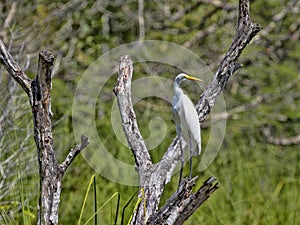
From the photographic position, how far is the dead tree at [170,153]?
1322mm

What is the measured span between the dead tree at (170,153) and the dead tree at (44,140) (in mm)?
168

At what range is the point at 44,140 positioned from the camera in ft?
4.50

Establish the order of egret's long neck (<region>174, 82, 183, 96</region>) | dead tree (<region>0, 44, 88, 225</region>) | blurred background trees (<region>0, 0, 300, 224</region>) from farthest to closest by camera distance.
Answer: blurred background trees (<region>0, 0, 300, 224</region>), dead tree (<region>0, 44, 88, 225</region>), egret's long neck (<region>174, 82, 183, 96</region>)

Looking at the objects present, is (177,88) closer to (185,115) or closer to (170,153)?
(185,115)

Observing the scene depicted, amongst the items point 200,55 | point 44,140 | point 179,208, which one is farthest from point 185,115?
point 200,55

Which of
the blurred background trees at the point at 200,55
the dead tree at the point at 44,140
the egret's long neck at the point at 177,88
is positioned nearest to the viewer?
the egret's long neck at the point at 177,88

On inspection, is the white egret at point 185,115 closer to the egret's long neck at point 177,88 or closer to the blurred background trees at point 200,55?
the egret's long neck at point 177,88

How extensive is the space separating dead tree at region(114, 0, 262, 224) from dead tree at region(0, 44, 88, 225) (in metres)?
0.17

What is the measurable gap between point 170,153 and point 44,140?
0.27 metres

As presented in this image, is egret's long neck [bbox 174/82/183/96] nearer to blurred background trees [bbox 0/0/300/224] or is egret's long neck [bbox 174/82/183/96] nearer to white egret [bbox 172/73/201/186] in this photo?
white egret [bbox 172/73/201/186]

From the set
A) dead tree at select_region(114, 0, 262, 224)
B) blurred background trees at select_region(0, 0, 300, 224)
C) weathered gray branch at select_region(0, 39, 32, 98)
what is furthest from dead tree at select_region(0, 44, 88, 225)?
blurred background trees at select_region(0, 0, 300, 224)

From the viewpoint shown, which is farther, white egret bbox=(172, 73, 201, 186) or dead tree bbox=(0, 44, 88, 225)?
dead tree bbox=(0, 44, 88, 225)

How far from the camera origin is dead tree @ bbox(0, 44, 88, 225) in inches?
53.6

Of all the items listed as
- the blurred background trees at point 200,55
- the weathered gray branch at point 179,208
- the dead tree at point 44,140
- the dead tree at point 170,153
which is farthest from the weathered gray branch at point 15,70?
the blurred background trees at point 200,55
